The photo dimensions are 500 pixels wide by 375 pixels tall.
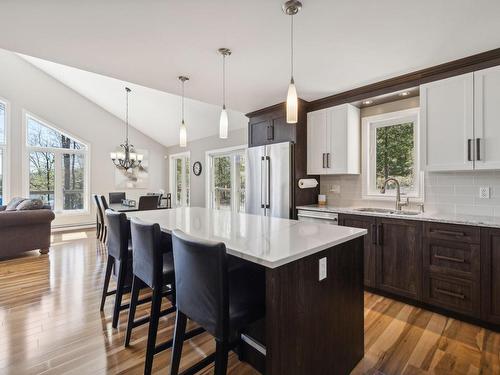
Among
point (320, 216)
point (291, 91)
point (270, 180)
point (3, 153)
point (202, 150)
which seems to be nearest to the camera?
point (291, 91)

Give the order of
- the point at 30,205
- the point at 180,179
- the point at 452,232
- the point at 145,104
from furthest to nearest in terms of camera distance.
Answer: the point at 180,179, the point at 145,104, the point at 30,205, the point at 452,232

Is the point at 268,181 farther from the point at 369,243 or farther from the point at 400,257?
the point at 400,257

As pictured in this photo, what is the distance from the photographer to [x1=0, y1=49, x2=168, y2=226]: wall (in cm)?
603

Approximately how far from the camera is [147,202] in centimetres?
452

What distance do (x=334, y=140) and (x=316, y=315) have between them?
263cm

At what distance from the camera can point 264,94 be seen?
352cm

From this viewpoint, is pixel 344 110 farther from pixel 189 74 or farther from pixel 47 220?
pixel 47 220

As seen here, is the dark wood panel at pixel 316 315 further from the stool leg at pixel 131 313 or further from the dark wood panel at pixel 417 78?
the dark wood panel at pixel 417 78

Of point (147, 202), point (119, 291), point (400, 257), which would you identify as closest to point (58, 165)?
point (147, 202)

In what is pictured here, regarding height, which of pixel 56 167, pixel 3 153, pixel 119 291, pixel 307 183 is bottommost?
pixel 119 291

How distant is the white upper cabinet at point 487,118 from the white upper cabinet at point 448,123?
0.04 metres

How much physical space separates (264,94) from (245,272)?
260 cm

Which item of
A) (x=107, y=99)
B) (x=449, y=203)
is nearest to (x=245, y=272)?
(x=449, y=203)

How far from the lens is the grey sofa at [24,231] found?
400 cm
